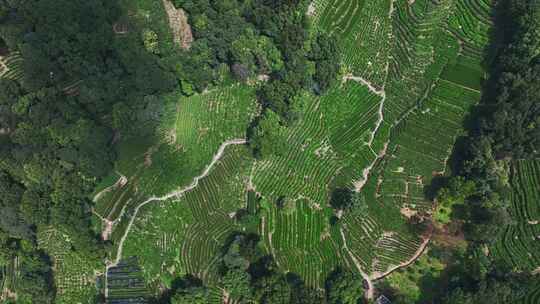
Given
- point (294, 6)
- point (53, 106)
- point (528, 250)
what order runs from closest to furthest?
point (528, 250)
point (53, 106)
point (294, 6)

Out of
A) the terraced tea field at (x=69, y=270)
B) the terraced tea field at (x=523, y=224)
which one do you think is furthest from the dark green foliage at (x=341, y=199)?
the terraced tea field at (x=69, y=270)

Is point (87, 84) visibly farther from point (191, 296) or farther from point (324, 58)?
point (324, 58)

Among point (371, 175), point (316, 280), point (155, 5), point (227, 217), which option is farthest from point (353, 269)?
point (155, 5)

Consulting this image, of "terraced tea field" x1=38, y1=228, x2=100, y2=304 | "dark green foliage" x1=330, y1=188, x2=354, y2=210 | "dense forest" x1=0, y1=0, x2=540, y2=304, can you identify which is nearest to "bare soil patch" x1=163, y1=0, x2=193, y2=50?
"dense forest" x1=0, y1=0, x2=540, y2=304

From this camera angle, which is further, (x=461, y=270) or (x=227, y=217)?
(x=227, y=217)

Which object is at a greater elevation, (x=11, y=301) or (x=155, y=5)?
(x=155, y=5)

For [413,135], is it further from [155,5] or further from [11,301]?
[11,301]

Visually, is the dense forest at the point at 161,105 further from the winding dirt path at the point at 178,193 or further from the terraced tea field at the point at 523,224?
the winding dirt path at the point at 178,193

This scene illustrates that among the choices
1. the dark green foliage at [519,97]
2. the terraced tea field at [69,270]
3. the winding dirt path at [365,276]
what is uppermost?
the dark green foliage at [519,97]

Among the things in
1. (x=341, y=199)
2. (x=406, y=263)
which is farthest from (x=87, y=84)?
(x=406, y=263)
